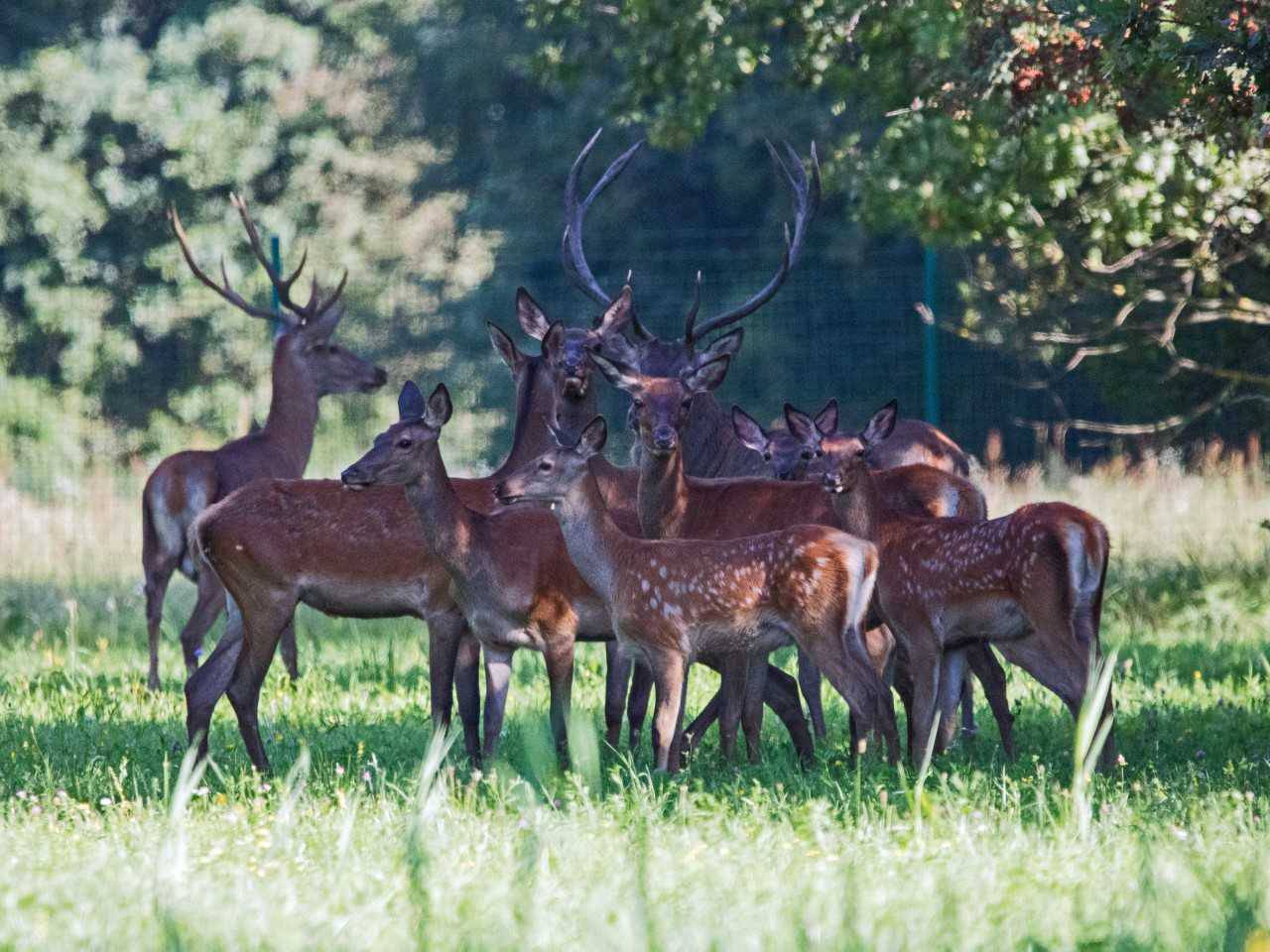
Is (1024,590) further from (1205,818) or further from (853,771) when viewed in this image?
(1205,818)

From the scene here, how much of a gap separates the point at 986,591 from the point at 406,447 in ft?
6.85

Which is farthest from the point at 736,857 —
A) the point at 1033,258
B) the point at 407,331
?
the point at 407,331

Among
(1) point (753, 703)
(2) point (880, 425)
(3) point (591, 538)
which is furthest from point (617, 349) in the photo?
(1) point (753, 703)

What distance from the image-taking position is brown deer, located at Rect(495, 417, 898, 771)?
21.5 ft

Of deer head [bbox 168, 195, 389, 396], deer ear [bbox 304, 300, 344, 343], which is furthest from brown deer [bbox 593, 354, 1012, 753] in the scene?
deer ear [bbox 304, 300, 344, 343]

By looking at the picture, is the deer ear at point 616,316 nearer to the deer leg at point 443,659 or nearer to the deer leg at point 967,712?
the deer leg at point 443,659

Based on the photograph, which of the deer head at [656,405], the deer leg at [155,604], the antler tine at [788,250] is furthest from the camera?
the antler tine at [788,250]

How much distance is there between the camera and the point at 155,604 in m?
9.98

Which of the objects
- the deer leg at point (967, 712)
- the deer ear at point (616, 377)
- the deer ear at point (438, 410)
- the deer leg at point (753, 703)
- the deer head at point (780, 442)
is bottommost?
the deer leg at point (967, 712)

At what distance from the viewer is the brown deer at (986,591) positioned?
6699 millimetres

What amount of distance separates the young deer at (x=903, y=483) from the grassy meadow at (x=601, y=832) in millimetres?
240

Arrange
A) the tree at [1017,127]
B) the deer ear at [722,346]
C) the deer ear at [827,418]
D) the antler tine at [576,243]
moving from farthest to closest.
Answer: the antler tine at [576,243] → the tree at [1017,127] → the deer ear at [722,346] → the deer ear at [827,418]

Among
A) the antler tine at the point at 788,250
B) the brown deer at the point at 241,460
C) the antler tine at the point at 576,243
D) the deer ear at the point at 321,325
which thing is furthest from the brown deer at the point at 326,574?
the deer ear at the point at 321,325

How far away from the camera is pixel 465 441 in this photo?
17828mm
